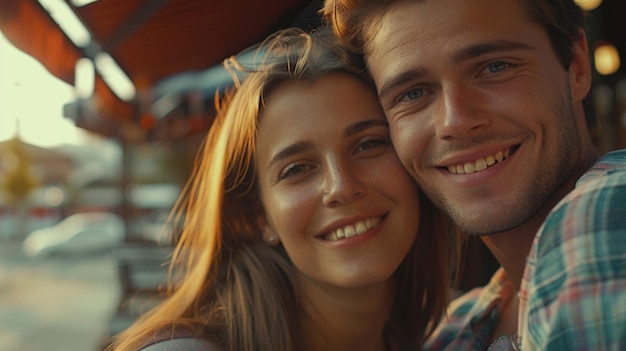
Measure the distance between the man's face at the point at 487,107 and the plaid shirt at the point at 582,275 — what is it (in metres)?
0.37

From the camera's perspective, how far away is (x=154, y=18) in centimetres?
330

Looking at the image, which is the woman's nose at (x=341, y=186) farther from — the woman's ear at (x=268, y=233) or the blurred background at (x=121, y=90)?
the blurred background at (x=121, y=90)

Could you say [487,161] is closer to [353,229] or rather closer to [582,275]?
[353,229]

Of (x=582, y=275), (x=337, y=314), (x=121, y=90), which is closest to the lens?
(x=582, y=275)

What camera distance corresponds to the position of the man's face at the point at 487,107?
139 centimetres

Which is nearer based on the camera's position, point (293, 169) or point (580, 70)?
point (580, 70)

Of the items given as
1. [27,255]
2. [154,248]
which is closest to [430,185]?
[154,248]

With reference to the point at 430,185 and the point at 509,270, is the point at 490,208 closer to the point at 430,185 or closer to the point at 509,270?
the point at 430,185

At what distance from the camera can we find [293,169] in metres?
1.69

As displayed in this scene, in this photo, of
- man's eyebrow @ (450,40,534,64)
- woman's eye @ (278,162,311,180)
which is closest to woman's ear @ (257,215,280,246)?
woman's eye @ (278,162,311,180)

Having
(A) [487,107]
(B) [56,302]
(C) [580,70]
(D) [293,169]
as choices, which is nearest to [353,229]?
(D) [293,169]

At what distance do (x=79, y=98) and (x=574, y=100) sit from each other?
324 cm

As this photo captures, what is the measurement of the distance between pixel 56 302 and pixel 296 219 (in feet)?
32.0

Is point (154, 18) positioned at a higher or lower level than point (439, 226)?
higher
